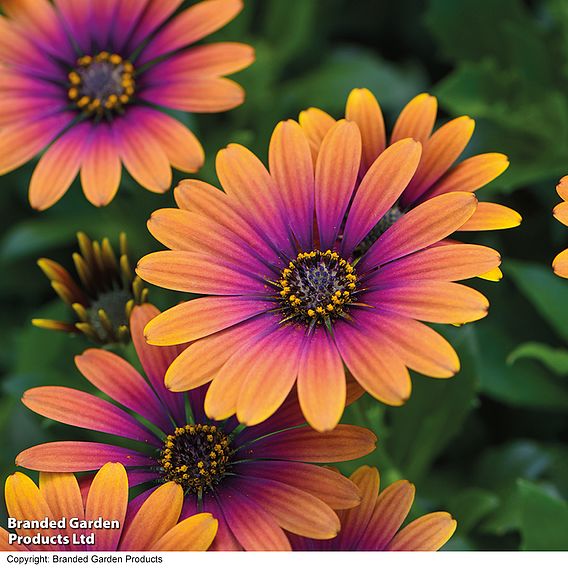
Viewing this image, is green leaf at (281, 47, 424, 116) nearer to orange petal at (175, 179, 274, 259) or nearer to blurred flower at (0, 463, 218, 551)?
orange petal at (175, 179, 274, 259)

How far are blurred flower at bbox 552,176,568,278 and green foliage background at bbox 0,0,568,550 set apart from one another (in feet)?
1.06

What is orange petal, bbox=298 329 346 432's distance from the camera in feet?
2.70

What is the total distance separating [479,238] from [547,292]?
22 cm

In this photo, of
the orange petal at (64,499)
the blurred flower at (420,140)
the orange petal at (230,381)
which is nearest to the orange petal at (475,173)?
the blurred flower at (420,140)

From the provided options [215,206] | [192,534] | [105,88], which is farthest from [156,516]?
[105,88]

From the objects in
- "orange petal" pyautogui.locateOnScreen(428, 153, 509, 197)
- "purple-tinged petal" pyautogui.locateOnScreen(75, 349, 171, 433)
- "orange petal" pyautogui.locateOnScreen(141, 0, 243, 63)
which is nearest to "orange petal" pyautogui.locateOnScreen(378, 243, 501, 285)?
"orange petal" pyautogui.locateOnScreen(428, 153, 509, 197)

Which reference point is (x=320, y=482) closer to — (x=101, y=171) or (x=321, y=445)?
(x=321, y=445)

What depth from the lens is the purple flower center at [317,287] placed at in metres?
1.01

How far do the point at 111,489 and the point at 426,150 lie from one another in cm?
57

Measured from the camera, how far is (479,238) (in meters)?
1.61

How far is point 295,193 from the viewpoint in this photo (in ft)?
3.44

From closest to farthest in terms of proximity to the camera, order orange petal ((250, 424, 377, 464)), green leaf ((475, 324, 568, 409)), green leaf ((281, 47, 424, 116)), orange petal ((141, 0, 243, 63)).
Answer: orange petal ((250, 424, 377, 464)) → orange petal ((141, 0, 243, 63)) → green leaf ((475, 324, 568, 409)) → green leaf ((281, 47, 424, 116))
